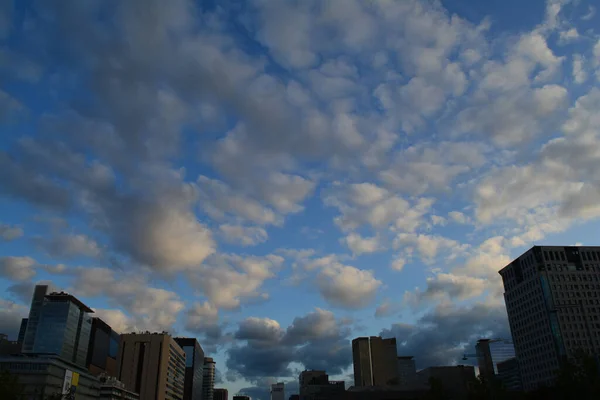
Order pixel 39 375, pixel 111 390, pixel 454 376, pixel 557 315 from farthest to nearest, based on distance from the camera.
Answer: pixel 557 315 → pixel 454 376 → pixel 111 390 → pixel 39 375

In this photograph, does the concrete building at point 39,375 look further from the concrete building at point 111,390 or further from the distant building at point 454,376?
the distant building at point 454,376

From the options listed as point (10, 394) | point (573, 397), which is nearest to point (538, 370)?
point (573, 397)

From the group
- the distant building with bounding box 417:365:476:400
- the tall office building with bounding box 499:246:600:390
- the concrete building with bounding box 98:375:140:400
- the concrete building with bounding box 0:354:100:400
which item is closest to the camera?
the concrete building with bounding box 0:354:100:400

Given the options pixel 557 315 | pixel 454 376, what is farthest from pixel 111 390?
pixel 557 315

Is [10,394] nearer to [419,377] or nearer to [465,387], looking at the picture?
[465,387]

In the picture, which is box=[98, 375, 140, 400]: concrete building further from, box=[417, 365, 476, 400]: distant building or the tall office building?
the tall office building

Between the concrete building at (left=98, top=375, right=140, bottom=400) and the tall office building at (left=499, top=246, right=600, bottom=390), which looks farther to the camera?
the tall office building at (left=499, top=246, right=600, bottom=390)

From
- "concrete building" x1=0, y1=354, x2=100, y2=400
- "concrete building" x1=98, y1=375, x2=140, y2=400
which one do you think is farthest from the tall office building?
"concrete building" x1=0, y1=354, x2=100, y2=400

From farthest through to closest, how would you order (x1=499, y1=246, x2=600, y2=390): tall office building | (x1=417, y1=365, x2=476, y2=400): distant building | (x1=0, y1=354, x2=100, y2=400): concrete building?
(x1=499, y1=246, x2=600, y2=390): tall office building, (x1=417, y1=365, x2=476, y2=400): distant building, (x1=0, y1=354, x2=100, y2=400): concrete building

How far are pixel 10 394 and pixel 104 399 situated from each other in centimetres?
10595

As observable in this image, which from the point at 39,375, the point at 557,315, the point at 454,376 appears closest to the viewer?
the point at 39,375

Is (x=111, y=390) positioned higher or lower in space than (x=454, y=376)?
lower

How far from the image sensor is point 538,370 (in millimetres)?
189750

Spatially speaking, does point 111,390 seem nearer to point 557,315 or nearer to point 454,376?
point 454,376
